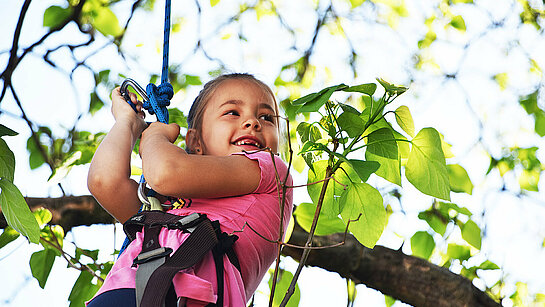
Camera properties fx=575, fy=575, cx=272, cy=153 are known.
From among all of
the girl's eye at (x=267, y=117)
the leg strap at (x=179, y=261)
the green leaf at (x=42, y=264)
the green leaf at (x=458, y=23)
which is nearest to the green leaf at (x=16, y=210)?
the leg strap at (x=179, y=261)

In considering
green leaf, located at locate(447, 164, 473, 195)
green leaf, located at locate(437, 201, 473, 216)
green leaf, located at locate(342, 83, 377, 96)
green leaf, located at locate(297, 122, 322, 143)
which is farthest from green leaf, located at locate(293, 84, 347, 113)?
green leaf, located at locate(437, 201, 473, 216)

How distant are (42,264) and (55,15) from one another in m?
0.84

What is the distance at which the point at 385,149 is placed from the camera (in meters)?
0.97

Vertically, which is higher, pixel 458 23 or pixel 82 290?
pixel 458 23

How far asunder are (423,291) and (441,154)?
38.5 inches

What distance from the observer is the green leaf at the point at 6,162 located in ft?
3.04

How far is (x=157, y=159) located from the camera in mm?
977

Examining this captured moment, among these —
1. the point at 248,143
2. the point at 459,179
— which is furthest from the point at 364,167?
the point at 459,179

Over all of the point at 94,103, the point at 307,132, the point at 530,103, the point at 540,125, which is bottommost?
the point at 307,132

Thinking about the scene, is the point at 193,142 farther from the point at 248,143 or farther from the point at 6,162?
the point at 6,162

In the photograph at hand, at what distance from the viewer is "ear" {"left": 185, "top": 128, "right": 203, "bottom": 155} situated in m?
1.24

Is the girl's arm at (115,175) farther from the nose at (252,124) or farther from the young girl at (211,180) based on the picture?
the nose at (252,124)

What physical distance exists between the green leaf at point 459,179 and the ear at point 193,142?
698mm

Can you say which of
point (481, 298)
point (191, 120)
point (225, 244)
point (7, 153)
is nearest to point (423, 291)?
point (481, 298)
